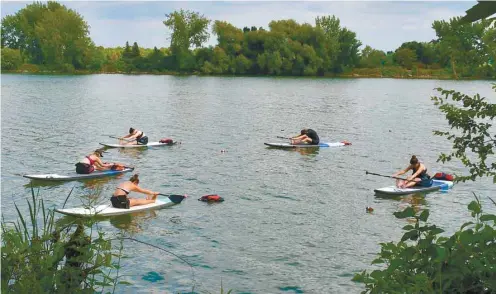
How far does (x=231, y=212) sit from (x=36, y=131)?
22797 mm

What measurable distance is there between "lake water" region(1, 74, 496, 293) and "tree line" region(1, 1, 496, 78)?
6359cm

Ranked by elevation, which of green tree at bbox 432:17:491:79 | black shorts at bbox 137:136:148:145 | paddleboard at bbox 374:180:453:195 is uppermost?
green tree at bbox 432:17:491:79

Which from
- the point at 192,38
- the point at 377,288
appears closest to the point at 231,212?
the point at 377,288

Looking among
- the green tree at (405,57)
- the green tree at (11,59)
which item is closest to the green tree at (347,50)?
the green tree at (405,57)

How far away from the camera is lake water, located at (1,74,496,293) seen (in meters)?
13.3

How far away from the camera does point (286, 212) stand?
18.2 meters

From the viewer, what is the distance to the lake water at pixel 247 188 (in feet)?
43.8

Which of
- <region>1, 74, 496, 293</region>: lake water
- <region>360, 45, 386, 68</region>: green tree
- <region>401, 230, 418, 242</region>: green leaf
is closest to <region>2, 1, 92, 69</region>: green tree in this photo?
<region>360, 45, 386, 68</region>: green tree

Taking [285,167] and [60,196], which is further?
[285,167]

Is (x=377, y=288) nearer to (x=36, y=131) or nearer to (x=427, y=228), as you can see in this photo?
(x=427, y=228)

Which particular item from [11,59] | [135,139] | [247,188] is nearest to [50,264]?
[247,188]

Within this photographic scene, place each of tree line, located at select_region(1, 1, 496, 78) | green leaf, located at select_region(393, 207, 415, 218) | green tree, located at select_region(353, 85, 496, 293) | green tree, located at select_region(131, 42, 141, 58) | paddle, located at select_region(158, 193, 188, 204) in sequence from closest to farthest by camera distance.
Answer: green leaf, located at select_region(393, 207, 415, 218), green tree, located at select_region(353, 85, 496, 293), paddle, located at select_region(158, 193, 188, 204), tree line, located at select_region(1, 1, 496, 78), green tree, located at select_region(131, 42, 141, 58)

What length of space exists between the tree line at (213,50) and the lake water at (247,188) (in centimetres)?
6359

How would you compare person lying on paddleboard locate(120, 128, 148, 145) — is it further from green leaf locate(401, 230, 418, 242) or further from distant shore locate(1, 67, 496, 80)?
distant shore locate(1, 67, 496, 80)
